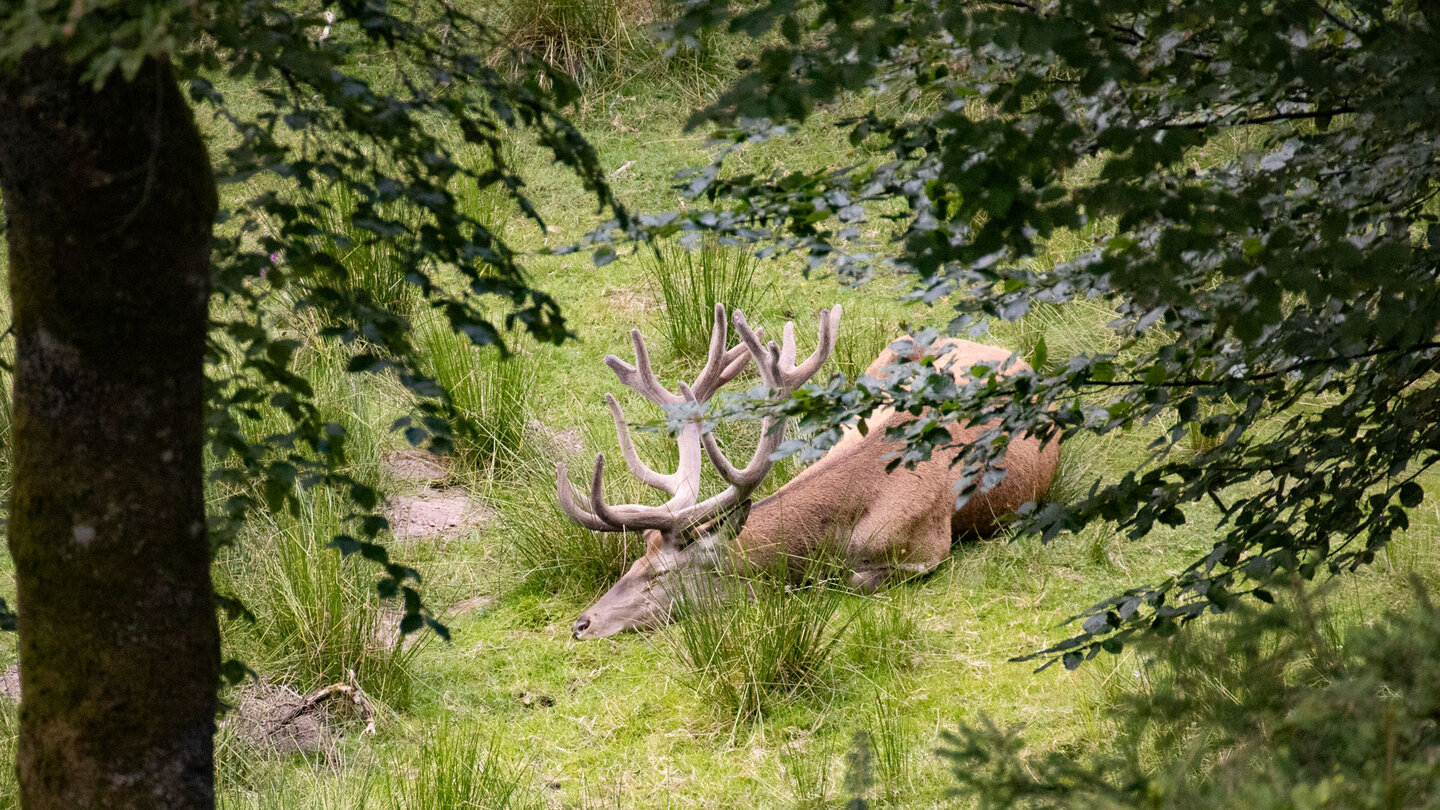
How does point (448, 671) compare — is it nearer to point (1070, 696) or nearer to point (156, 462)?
point (1070, 696)

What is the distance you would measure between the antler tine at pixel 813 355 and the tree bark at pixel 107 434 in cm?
331

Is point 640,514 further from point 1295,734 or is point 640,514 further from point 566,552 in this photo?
point 1295,734

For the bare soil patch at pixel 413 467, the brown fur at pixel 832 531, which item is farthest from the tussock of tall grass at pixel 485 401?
the brown fur at pixel 832 531

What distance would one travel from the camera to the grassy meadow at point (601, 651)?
137 inches

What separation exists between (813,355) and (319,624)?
2.20 m

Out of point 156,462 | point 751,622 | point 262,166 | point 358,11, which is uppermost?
point 358,11

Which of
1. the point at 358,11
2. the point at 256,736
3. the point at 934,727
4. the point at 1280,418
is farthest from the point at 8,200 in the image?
the point at 1280,418

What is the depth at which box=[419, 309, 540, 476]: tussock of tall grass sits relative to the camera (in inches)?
227

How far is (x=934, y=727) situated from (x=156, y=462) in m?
2.84

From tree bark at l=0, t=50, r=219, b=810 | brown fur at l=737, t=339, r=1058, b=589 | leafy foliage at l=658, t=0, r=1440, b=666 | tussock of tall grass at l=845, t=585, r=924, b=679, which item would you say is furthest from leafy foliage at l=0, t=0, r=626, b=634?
brown fur at l=737, t=339, r=1058, b=589

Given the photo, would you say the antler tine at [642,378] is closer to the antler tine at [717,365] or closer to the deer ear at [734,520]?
the antler tine at [717,365]

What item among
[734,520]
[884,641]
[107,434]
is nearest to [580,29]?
[734,520]

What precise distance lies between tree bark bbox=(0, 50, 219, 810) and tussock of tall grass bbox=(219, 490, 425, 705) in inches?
103

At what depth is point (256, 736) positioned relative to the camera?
3760 mm
